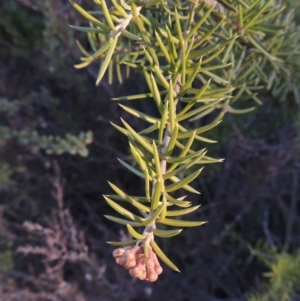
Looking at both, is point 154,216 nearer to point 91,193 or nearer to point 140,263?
point 140,263

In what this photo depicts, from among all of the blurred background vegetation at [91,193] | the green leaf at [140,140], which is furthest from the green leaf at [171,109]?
the blurred background vegetation at [91,193]

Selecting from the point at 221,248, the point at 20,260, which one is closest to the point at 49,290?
the point at 20,260

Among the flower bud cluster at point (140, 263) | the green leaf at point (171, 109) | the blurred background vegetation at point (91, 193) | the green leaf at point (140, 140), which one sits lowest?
the blurred background vegetation at point (91, 193)

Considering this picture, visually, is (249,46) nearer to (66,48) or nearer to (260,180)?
(260,180)

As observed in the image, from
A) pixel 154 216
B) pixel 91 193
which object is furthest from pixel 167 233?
pixel 91 193

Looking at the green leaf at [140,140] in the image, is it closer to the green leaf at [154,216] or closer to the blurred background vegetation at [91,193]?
the green leaf at [154,216]
